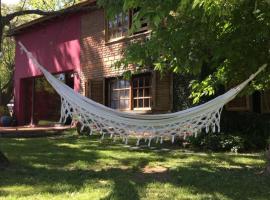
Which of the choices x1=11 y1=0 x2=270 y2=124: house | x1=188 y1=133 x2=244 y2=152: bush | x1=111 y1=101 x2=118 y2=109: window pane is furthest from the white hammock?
x1=111 y1=101 x2=118 y2=109: window pane

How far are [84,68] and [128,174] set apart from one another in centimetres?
1056

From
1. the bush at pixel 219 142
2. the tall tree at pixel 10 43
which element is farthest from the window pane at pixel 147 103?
the tall tree at pixel 10 43

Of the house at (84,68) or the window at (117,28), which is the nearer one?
the house at (84,68)

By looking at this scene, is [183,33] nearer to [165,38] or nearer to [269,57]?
[165,38]

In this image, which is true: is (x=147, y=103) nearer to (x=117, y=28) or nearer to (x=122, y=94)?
(x=122, y=94)

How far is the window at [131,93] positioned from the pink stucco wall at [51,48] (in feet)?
6.45

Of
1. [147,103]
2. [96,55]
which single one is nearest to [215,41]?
[147,103]

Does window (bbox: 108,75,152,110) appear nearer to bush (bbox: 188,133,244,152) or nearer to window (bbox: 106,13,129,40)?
window (bbox: 106,13,129,40)

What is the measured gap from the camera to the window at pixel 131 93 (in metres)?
15.0

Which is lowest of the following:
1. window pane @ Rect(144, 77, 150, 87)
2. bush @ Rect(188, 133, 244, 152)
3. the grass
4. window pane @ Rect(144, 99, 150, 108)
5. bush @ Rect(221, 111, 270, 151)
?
the grass

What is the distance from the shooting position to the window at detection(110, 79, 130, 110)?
1589 cm

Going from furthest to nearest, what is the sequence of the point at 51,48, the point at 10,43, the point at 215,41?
the point at 10,43
the point at 51,48
the point at 215,41

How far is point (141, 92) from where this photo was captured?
49.9 feet

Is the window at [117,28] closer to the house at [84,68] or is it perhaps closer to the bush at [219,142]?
the house at [84,68]
